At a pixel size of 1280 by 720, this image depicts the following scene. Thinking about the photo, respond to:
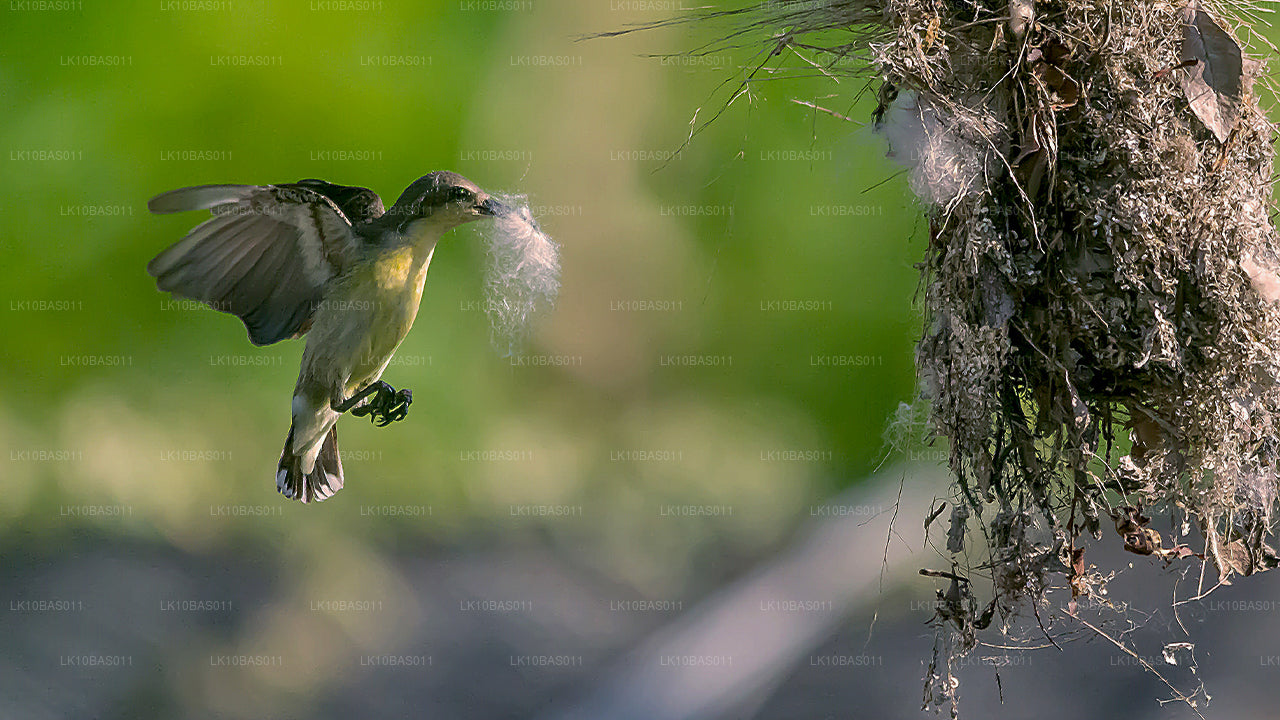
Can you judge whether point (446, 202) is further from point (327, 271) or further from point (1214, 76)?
point (1214, 76)

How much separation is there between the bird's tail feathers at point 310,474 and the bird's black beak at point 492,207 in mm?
418

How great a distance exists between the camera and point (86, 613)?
2021 mm

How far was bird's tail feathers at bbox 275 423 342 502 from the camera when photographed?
124cm

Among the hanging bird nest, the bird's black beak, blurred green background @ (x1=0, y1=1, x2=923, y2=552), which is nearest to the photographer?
the hanging bird nest

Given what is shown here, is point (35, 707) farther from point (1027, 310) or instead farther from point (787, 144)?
point (1027, 310)

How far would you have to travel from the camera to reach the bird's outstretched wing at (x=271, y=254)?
105cm

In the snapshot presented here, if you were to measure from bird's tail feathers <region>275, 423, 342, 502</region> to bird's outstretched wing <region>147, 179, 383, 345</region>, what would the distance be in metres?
0.17

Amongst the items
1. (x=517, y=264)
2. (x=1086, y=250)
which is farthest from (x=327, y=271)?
(x=1086, y=250)

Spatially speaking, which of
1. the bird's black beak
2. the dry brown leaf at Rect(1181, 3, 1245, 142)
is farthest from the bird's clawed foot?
the dry brown leaf at Rect(1181, 3, 1245, 142)

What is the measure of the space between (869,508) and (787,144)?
0.83m

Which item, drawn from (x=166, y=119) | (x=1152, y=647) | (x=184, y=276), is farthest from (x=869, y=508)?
(x=166, y=119)

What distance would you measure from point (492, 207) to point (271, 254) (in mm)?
316

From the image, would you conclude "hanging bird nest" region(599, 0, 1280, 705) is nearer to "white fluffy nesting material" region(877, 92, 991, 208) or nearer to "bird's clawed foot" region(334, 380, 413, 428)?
"white fluffy nesting material" region(877, 92, 991, 208)

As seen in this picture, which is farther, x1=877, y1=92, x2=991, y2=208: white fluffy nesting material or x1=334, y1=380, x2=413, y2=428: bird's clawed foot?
x1=334, y1=380, x2=413, y2=428: bird's clawed foot
